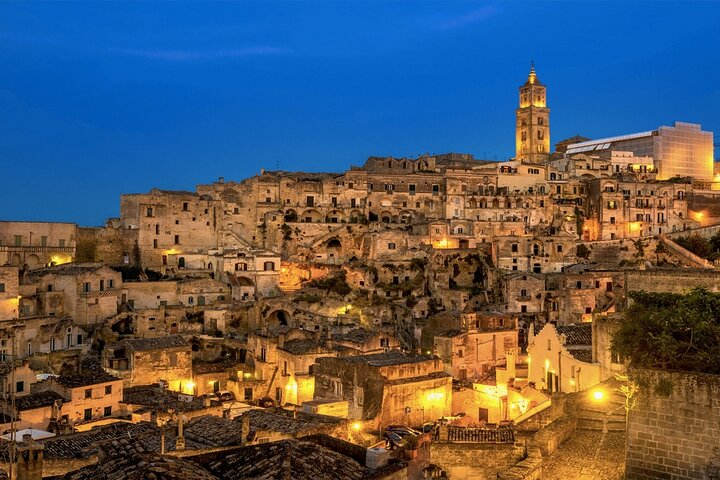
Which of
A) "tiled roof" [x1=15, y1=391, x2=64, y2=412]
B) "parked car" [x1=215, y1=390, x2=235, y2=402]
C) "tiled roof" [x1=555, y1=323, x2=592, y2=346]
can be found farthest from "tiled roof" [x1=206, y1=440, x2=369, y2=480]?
"parked car" [x1=215, y1=390, x2=235, y2=402]

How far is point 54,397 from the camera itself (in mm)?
27203

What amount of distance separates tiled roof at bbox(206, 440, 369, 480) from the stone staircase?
7.77m

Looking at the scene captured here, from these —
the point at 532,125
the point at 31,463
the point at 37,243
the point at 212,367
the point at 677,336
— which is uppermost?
the point at 532,125

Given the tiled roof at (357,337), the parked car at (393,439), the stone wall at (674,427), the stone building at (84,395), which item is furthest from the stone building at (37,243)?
the stone wall at (674,427)

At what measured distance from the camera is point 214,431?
21.2 meters

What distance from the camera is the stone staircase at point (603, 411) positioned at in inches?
675

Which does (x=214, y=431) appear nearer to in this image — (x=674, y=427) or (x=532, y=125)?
(x=674, y=427)

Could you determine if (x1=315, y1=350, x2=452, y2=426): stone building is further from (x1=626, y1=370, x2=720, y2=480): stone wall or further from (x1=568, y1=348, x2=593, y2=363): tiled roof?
(x1=626, y1=370, x2=720, y2=480): stone wall

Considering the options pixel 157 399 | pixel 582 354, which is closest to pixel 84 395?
pixel 157 399

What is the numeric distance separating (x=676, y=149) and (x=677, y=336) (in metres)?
71.7

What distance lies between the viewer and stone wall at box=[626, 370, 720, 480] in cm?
1237

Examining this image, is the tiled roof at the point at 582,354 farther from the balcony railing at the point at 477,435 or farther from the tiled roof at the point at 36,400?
the tiled roof at the point at 36,400

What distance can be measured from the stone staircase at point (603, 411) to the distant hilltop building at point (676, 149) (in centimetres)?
6318

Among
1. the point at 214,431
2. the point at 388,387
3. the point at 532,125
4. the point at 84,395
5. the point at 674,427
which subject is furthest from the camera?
the point at 532,125
